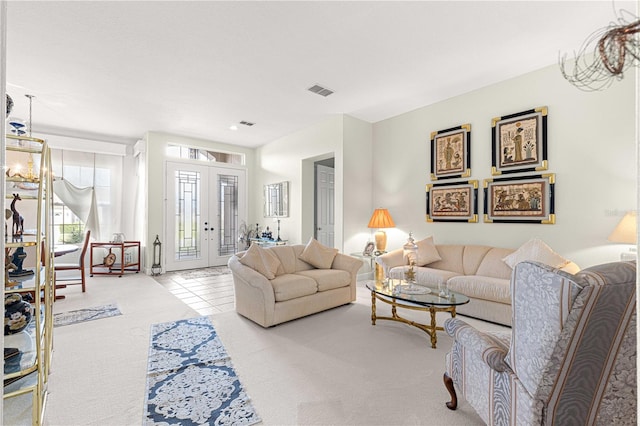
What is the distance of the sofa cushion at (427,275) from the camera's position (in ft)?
12.1

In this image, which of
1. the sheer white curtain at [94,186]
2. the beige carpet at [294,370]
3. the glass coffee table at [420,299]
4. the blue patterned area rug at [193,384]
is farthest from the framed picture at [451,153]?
the sheer white curtain at [94,186]

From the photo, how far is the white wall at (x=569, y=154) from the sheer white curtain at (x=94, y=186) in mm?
6342

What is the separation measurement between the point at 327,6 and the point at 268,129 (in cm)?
363

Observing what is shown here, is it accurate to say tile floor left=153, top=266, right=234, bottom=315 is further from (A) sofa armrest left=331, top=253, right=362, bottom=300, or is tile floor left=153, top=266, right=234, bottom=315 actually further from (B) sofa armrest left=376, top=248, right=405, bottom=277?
(B) sofa armrest left=376, top=248, right=405, bottom=277

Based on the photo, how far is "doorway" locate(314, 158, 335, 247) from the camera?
6.51 meters

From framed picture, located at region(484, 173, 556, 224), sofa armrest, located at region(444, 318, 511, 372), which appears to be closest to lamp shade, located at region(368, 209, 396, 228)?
framed picture, located at region(484, 173, 556, 224)

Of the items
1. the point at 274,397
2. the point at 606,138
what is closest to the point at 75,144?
the point at 274,397

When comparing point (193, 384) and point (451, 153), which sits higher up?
point (451, 153)

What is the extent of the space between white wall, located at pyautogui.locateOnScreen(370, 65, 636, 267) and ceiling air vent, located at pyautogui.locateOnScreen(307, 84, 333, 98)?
171 centimetres

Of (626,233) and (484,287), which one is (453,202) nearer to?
(484,287)

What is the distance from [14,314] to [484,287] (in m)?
3.85

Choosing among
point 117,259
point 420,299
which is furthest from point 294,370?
point 117,259

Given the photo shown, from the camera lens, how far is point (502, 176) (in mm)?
3883

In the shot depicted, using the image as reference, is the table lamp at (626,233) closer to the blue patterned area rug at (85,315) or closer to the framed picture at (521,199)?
the framed picture at (521,199)
